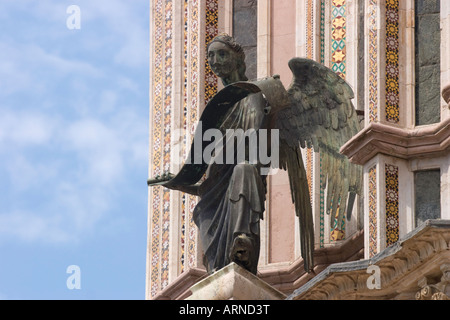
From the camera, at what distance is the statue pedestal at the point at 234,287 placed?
15289mm

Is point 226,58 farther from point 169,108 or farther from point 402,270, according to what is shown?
point 169,108

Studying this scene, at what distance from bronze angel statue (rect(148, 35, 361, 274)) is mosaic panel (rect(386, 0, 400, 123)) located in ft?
1.09

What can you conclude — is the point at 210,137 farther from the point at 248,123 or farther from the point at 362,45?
the point at 362,45

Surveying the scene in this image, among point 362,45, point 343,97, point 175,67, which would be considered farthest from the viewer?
point 175,67

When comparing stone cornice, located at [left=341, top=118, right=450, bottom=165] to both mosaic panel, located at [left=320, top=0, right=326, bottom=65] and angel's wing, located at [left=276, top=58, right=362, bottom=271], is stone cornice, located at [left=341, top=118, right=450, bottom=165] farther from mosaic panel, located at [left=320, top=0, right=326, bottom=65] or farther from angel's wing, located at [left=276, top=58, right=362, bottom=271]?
mosaic panel, located at [left=320, top=0, right=326, bottom=65]

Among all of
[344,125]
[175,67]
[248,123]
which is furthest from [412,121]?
[175,67]

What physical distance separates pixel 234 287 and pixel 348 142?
9.95ft

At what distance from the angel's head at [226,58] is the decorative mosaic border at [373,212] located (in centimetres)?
153

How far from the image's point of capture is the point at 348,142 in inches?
707

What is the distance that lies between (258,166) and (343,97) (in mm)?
1737

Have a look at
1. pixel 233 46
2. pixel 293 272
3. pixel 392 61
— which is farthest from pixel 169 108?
pixel 233 46

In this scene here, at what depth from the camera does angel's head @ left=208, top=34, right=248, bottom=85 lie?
675 inches

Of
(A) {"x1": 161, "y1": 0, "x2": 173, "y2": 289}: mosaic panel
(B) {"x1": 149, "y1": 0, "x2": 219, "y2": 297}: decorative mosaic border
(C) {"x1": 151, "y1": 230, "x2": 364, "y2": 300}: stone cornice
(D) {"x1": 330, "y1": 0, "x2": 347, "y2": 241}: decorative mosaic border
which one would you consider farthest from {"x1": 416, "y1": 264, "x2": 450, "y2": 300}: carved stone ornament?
(A) {"x1": 161, "y1": 0, "x2": 173, "y2": 289}: mosaic panel

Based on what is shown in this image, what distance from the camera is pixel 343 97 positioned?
18.0 metres
